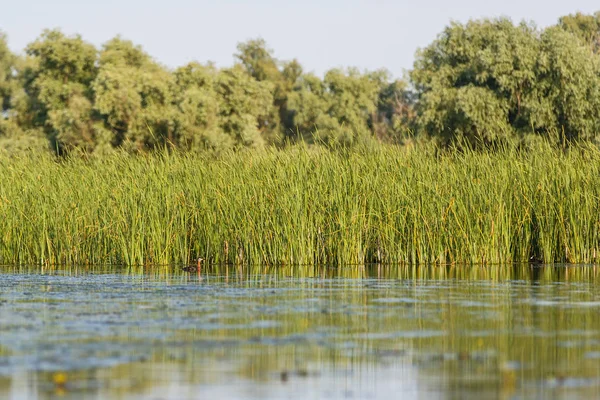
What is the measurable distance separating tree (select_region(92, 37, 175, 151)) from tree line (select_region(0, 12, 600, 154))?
0.05 metres

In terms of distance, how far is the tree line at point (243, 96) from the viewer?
41.9m

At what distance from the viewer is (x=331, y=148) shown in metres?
17.1

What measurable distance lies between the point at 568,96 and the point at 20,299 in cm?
3527

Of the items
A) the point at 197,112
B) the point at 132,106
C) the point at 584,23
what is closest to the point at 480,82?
the point at 197,112

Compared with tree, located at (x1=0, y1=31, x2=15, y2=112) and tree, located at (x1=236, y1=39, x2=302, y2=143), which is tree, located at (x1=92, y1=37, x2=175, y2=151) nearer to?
tree, located at (x1=0, y1=31, x2=15, y2=112)

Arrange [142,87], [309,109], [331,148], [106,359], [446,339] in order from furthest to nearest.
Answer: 1. [309,109]
2. [142,87]
3. [331,148]
4. [446,339]
5. [106,359]

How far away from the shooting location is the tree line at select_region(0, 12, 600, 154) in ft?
137

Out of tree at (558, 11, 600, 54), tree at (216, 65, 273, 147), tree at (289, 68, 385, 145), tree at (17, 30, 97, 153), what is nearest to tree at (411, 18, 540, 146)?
tree at (216, 65, 273, 147)

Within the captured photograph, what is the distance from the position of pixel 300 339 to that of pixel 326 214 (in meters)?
8.14

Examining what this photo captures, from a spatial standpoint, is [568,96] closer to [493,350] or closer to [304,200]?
[304,200]

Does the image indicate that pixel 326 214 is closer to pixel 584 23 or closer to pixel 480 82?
pixel 480 82

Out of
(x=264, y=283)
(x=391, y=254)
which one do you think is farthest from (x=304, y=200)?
(x=264, y=283)

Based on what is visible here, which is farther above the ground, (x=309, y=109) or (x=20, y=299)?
(x=309, y=109)

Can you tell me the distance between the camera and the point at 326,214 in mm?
15211
